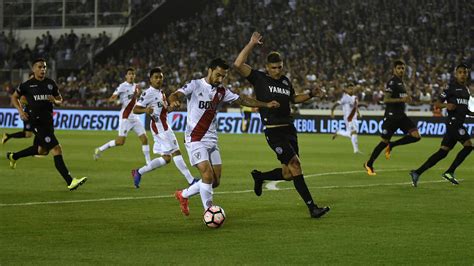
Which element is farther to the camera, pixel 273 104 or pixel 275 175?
pixel 275 175

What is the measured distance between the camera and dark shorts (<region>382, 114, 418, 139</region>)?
20375 mm

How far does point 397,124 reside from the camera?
20531 mm

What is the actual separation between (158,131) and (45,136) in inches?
87.2

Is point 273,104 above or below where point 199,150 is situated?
above

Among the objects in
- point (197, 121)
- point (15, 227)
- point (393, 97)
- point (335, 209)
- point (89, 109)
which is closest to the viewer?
point (15, 227)

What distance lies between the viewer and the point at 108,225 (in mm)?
11711

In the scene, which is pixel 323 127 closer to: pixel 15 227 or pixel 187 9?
pixel 187 9

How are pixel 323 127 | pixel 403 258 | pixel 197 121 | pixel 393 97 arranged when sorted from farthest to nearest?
pixel 323 127 → pixel 393 97 → pixel 197 121 → pixel 403 258

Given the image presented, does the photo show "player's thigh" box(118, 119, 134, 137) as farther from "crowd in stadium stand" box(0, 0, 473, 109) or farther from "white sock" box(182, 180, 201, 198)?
"crowd in stadium stand" box(0, 0, 473, 109)

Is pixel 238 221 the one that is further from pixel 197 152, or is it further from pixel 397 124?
pixel 397 124

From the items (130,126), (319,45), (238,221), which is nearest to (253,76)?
(238,221)

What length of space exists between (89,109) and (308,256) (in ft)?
134

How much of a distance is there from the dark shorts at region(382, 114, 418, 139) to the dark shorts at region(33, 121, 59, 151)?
792cm

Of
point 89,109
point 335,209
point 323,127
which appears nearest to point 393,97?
point 335,209
